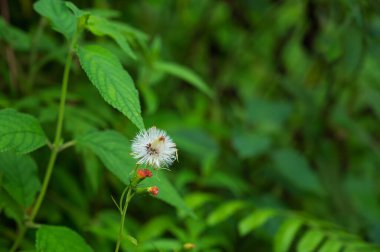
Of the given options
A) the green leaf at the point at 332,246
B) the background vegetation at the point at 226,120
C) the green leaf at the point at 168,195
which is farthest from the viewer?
the background vegetation at the point at 226,120

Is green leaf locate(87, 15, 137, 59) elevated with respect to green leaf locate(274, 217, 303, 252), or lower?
elevated

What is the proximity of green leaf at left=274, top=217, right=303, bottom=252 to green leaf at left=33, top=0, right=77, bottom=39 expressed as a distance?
91cm

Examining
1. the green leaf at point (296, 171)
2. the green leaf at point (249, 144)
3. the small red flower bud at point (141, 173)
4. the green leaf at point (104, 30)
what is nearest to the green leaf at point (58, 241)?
the small red flower bud at point (141, 173)

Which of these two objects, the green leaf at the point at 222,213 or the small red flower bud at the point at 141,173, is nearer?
the small red flower bud at the point at 141,173

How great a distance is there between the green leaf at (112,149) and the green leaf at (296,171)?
3.76 ft

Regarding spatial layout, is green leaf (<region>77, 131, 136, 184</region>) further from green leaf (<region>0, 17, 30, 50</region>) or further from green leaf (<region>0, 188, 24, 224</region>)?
green leaf (<region>0, 17, 30, 50</region>)

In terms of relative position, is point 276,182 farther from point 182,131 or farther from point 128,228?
point 128,228

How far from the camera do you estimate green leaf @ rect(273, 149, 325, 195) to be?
214cm

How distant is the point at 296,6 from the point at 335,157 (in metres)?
1.19

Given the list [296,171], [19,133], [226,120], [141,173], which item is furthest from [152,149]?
[226,120]

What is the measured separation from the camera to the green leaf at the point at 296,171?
2143mm

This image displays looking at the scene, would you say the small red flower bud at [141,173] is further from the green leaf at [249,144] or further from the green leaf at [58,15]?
the green leaf at [249,144]

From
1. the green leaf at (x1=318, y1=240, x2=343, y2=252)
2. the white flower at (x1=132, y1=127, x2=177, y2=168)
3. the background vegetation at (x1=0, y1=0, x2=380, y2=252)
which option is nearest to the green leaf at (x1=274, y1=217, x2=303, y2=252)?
the background vegetation at (x1=0, y1=0, x2=380, y2=252)

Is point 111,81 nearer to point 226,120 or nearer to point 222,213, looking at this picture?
point 222,213
